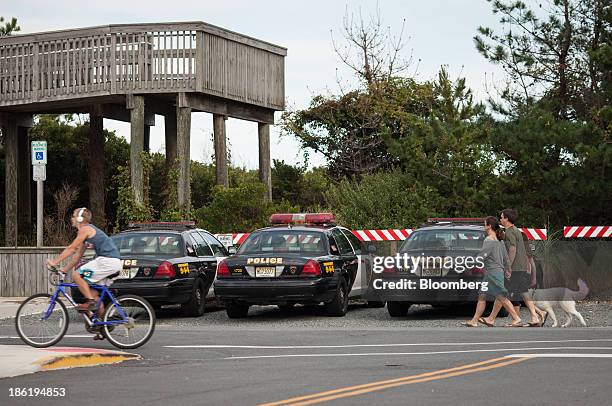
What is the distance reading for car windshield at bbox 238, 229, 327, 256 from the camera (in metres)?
20.6

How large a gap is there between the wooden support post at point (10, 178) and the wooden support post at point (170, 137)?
4090 millimetres

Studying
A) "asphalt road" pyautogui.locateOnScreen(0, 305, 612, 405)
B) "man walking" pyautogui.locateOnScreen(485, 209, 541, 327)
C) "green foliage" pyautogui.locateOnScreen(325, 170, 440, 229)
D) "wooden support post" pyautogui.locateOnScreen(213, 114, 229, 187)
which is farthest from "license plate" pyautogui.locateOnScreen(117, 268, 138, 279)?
"wooden support post" pyautogui.locateOnScreen(213, 114, 229, 187)

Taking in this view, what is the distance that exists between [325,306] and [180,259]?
2692 mm

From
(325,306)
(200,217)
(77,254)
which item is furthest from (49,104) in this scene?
(77,254)

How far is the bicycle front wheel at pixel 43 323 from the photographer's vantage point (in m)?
Result: 15.5

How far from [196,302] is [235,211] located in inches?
322

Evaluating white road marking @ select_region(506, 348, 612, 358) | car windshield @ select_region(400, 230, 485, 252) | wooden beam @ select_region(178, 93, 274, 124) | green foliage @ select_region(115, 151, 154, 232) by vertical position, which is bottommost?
white road marking @ select_region(506, 348, 612, 358)

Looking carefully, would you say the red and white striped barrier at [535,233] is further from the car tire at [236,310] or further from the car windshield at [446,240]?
the car tire at [236,310]

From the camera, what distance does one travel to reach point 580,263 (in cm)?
2506

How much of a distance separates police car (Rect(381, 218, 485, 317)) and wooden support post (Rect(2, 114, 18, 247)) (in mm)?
14993

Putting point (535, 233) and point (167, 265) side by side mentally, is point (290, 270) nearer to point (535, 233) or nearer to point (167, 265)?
point (167, 265)

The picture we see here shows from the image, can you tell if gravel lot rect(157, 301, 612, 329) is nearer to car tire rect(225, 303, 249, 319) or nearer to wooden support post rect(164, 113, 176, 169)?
car tire rect(225, 303, 249, 319)

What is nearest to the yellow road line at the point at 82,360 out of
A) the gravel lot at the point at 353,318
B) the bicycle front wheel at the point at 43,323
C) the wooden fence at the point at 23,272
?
the bicycle front wheel at the point at 43,323

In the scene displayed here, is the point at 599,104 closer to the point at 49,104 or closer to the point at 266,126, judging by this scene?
the point at 266,126
